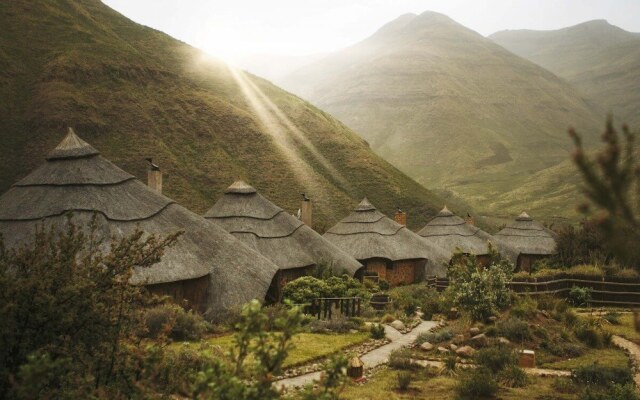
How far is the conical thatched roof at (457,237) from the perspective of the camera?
41284 mm

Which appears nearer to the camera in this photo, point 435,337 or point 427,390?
point 427,390

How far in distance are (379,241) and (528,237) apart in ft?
55.0

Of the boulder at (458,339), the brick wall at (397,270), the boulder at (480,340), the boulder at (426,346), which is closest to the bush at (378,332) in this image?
the boulder at (426,346)

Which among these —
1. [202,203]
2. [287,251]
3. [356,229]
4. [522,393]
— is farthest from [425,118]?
[522,393]

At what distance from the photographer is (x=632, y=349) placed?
16250 millimetres

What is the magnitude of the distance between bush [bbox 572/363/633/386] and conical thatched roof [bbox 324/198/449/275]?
22379 millimetres

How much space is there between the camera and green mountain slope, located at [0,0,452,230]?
187 ft

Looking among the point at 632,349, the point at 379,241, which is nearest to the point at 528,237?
the point at 379,241

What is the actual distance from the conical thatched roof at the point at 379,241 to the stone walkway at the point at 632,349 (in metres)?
17.8

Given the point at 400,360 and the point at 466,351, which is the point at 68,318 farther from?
the point at 466,351

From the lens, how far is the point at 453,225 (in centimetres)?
4347

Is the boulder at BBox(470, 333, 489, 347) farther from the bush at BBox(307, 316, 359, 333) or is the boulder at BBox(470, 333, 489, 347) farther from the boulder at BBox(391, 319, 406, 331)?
the bush at BBox(307, 316, 359, 333)

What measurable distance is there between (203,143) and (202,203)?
1463 cm

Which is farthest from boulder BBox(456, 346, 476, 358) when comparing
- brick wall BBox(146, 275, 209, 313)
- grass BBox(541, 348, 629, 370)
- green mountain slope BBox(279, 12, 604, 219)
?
green mountain slope BBox(279, 12, 604, 219)
